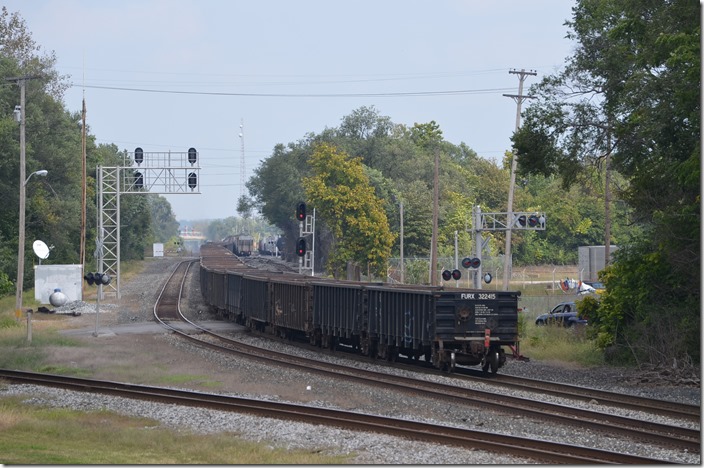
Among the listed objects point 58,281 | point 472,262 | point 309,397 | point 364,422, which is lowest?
point 309,397

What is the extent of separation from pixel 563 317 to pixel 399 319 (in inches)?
592

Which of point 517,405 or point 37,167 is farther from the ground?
point 37,167

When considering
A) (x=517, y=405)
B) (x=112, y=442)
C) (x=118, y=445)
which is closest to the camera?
(x=118, y=445)

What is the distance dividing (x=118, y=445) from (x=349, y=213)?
61080 millimetres

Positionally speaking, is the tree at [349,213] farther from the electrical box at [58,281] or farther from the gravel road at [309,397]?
the gravel road at [309,397]

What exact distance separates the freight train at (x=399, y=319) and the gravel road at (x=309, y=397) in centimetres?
153

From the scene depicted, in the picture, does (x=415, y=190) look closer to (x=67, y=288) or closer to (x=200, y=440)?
(x=67, y=288)

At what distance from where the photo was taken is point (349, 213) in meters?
75.9

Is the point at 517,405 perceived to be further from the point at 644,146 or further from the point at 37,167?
the point at 37,167

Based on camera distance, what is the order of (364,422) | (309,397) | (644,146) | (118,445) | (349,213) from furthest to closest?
(349,213)
(644,146)
(309,397)
(364,422)
(118,445)

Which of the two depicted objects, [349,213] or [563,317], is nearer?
[563,317]

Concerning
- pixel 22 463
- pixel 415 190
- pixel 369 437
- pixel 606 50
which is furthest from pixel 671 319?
pixel 415 190

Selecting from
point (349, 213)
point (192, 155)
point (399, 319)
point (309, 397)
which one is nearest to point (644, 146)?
point (399, 319)

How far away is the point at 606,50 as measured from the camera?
28.5 meters
